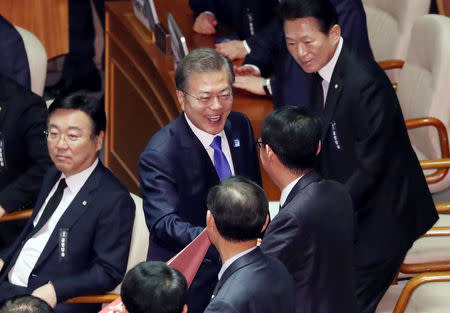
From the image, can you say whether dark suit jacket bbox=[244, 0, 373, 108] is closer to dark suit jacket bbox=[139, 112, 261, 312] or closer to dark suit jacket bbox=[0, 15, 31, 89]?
dark suit jacket bbox=[139, 112, 261, 312]

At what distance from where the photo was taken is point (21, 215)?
3578 millimetres

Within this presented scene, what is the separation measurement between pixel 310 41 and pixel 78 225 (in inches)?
37.6

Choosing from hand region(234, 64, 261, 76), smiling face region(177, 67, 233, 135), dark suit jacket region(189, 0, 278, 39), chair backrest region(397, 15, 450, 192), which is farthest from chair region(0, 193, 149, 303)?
dark suit jacket region(189, 0, 278, 39)

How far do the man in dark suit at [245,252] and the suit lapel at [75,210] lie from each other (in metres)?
0.84

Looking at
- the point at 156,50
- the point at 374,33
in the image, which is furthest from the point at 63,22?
the point at 374,33

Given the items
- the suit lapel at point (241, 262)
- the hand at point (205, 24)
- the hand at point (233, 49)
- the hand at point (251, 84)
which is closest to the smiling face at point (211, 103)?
the suit lapel at point (241, 262)

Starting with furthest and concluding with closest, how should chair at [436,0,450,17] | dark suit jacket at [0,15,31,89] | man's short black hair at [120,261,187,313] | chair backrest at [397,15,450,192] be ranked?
chair at [436,0,450,17], chair backrest at [397,15,450,192], dark suit jacket at [0,15,31,89], man's short black hair at [120,261,187,313]

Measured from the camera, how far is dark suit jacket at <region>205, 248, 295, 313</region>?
226 cm

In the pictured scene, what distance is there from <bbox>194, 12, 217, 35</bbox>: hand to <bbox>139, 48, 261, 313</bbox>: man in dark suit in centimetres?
188

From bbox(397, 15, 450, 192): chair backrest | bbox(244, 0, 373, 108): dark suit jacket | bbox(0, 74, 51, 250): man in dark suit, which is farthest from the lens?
bbox(397, 15, 450, 192): chair backrest

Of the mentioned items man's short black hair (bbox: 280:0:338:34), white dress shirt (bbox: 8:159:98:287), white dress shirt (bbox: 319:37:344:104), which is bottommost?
white dress shirt (bbox: 8:159:98:287)

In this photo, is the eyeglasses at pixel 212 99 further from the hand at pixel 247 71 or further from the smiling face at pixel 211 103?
the hand at pixel 247 71

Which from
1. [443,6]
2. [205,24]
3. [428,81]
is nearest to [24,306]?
[428,81]

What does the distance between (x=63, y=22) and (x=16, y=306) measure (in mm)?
4040
